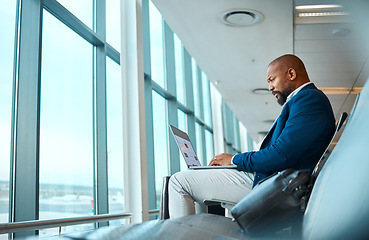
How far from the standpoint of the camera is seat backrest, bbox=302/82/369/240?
0.98 metres

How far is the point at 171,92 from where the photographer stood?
695 centimetres

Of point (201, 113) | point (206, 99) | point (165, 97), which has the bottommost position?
point (165, 97)

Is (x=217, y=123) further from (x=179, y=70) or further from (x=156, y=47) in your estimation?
(x=156, y=47)

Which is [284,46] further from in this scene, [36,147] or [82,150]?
[36,147]

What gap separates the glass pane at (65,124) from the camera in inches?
139

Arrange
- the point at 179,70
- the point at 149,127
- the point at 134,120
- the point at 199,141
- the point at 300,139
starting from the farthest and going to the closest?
the point at 199,141
the point at 179,70
the point at 149,127
the point at 134,120
the point at 300,139

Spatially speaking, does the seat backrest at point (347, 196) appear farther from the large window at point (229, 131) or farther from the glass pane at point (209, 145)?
the large window at point (229, 131)

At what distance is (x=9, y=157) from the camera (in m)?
2.98

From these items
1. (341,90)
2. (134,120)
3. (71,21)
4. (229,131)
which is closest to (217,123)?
(229,131)

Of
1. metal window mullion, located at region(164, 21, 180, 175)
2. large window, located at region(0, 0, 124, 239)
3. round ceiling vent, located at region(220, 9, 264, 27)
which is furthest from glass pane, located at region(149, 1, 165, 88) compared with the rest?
large window, located at region(0, 0, 124, 239)

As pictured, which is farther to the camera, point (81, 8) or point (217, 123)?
point (217, 123)

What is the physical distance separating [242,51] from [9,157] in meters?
5.44

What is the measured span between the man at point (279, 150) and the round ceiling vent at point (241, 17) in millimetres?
3918

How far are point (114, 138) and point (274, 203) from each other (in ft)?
12.5
